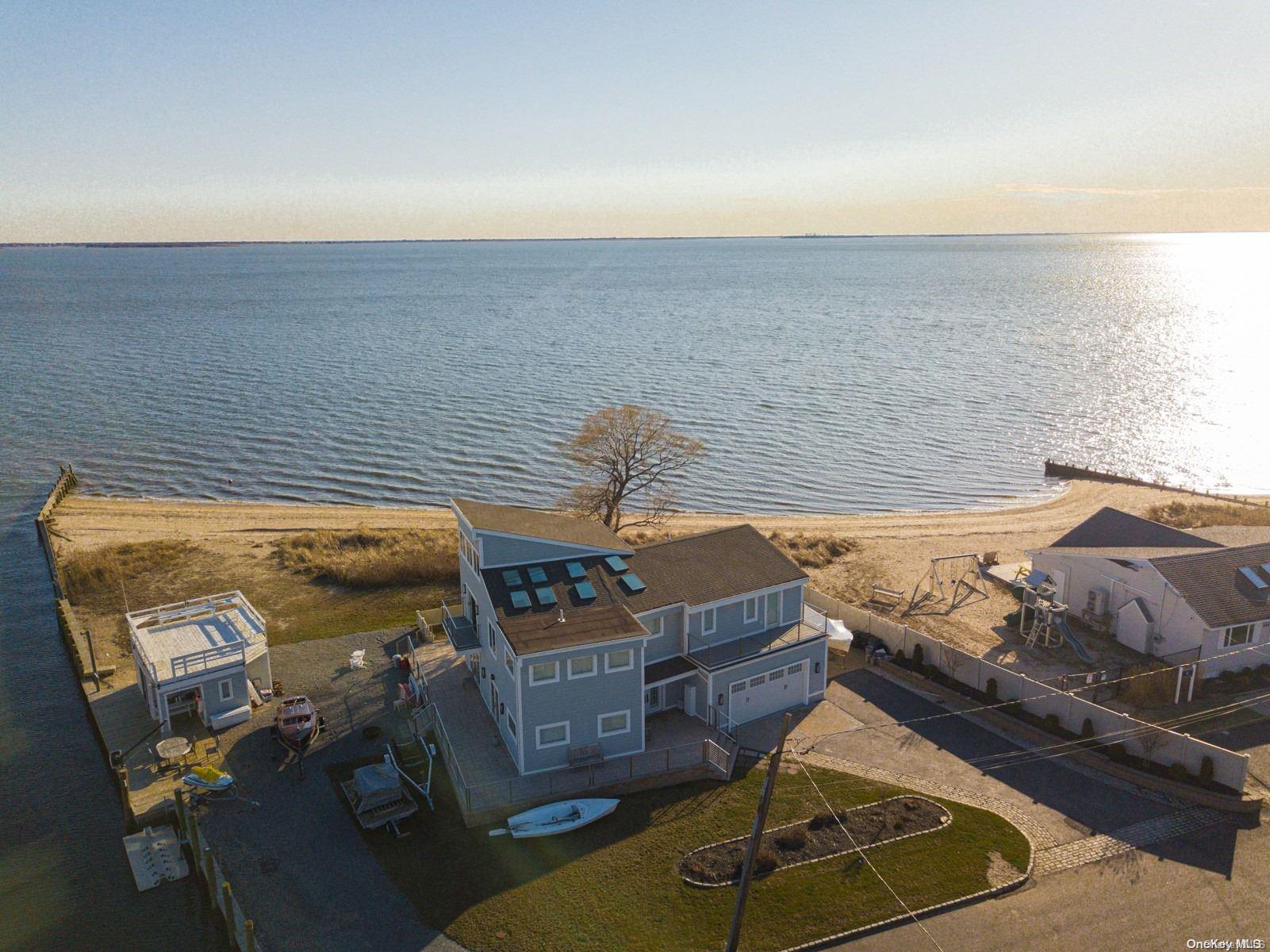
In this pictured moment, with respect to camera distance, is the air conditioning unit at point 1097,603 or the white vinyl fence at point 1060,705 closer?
the white vinyl fence at point 1060,705

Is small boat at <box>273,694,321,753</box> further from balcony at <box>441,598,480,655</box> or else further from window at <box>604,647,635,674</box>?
window at <box>604,647,635,674</box>

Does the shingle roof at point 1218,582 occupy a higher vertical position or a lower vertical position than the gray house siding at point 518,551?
lower

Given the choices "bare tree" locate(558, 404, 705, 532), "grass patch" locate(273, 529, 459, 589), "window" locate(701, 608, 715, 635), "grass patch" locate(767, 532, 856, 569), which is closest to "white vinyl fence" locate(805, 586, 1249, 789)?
"window" locate(701, 608, 715, 635)

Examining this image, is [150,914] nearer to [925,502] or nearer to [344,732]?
[344,732]

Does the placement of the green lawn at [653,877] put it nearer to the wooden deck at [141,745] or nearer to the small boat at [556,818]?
the small boat at [556,818]

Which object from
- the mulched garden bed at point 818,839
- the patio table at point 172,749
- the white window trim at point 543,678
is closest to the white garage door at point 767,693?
the mulched garden bed at point 818,839

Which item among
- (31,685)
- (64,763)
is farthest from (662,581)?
(31,685)
